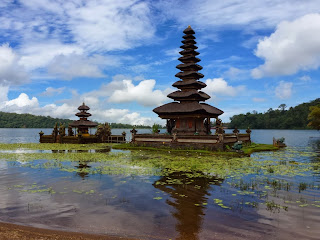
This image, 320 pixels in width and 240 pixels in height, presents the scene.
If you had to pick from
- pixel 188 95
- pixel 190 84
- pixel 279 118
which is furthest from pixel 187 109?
pixel 279 118

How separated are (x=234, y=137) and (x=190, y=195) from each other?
23480 mm

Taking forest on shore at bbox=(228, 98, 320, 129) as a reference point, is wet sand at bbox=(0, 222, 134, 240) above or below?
below

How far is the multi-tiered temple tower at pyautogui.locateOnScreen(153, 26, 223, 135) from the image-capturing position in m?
36.4

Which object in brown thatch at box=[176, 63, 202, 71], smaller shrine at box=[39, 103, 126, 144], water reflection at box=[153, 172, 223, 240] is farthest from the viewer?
smaller shrine at box=[39, 103, 126, 144]

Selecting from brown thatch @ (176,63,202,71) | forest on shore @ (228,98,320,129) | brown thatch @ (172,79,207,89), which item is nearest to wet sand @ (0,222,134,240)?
brown thatch @ (172,79,207,89)

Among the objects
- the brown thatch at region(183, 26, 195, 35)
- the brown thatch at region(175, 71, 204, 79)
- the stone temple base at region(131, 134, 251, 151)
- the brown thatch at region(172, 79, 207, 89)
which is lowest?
the stone temple base at region(131, 134, 251, 151)

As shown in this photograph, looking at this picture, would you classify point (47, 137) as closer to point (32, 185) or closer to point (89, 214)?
point (32, 185)

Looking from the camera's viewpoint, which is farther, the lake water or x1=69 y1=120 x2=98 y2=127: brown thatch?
x1=69 y1=120 x2=98 y2=127: brown thatch

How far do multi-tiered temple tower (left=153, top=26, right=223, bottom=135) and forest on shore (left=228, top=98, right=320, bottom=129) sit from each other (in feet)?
392

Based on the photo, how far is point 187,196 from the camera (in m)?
11.2

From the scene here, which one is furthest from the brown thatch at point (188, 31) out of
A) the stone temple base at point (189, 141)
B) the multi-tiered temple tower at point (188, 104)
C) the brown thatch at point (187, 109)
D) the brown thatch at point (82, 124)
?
the brown thatch at point (82, 124)

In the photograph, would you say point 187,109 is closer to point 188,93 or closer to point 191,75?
point 188,93

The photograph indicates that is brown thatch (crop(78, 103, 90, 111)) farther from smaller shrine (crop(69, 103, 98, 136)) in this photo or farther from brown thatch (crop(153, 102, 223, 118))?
brown thatch (crop(153, 102, 223, 118))

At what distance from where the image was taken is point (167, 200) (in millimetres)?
10594
